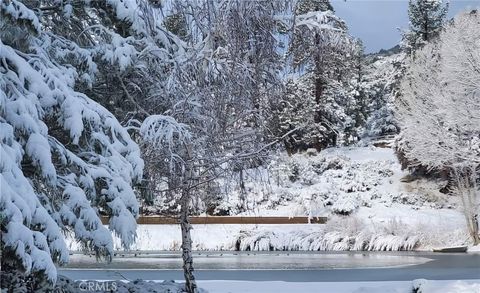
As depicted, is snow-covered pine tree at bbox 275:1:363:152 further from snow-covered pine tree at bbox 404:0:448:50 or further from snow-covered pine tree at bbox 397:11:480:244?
snow-covered pine tree at bbox 404:0:448:50

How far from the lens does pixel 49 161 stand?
4.70 metres

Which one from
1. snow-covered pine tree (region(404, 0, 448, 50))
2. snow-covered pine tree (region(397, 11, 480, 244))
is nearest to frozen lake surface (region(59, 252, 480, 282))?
snow-covered pine tree (region(397, 11, 480, 244))

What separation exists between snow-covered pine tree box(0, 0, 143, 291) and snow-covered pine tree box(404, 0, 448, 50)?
2795 centimetres

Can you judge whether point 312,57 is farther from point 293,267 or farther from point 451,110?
point 451,110

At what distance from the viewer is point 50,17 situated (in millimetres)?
7137

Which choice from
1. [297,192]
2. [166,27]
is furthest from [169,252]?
[166,27]

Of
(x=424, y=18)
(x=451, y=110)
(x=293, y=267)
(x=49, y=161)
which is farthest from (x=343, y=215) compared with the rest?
(x=49, y=161)

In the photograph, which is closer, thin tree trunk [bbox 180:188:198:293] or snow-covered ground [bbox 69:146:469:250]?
thin tree trunk [bbox 180:188:198:293]

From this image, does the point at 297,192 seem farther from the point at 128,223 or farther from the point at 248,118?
the point at 128,223

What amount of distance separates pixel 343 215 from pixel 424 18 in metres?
15.1

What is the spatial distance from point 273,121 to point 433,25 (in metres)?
26.8

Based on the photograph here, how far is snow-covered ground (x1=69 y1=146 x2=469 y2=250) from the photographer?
19.2m

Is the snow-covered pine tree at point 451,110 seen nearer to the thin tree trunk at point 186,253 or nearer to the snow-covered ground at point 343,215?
the snow-covered ground at point 343,215

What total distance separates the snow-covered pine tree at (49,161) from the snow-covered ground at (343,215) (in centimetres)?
1054
